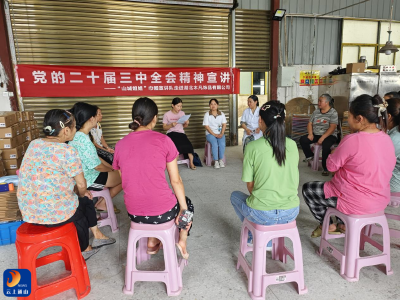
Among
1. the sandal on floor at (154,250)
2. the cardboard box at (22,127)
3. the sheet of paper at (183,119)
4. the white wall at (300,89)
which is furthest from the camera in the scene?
the white wall at (300,89)

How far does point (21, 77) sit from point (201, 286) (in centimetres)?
493

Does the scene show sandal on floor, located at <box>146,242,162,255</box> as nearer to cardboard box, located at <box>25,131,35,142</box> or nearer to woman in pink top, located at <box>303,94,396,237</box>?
woman in pink top, located at <box>303,94,396,237</box>

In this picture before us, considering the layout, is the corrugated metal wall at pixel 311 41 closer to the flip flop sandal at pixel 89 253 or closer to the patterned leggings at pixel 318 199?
the patterned leggings at pixel 318 199

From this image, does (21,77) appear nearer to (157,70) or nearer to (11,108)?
(11,108)

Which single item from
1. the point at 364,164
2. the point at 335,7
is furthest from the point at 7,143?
the point at 335,7

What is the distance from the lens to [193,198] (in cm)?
339

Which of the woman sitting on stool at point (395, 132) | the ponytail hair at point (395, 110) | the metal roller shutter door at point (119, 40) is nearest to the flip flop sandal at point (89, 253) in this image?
the woman sitting on stool at point (395, 132)

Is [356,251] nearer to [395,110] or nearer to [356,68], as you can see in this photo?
[395,110]

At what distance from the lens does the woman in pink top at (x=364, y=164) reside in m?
1.78

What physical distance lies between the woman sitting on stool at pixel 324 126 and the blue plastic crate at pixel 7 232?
13.0 feet

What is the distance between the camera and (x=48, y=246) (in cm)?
162

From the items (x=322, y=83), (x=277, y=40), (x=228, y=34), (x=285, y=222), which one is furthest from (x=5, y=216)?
(x=322, y=83)

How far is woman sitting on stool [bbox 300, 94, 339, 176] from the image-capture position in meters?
4.20

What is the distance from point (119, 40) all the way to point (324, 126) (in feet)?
13.6
